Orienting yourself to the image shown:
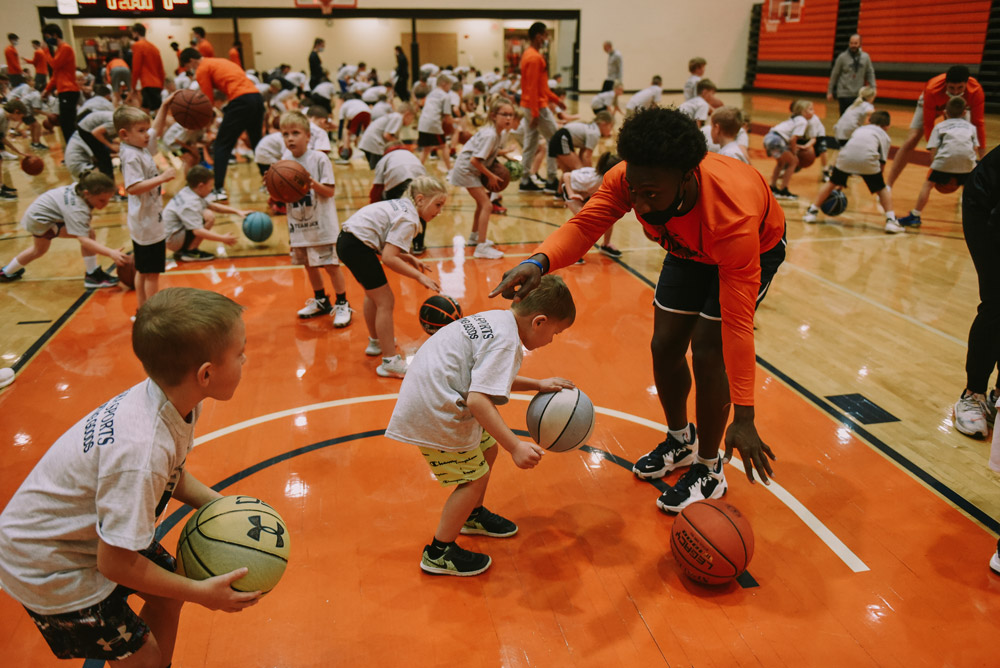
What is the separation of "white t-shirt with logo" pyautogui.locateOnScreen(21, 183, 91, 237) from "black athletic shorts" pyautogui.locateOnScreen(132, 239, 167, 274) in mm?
1104

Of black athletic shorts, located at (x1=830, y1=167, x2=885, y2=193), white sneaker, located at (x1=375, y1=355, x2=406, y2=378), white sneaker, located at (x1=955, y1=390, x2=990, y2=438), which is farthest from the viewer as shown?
black athletic shorts, located at (x1=830, y1=167, x2=885, y2=193)

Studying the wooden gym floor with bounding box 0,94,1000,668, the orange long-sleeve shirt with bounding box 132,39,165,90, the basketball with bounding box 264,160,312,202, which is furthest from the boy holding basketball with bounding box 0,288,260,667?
the orange long-sleeve shirt with bounding box 132,39,165,90

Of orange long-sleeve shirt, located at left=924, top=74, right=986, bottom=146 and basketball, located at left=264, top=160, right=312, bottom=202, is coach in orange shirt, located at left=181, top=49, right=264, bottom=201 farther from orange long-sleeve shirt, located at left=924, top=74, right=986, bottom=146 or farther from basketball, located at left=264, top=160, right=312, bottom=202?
orange long-sleeve shirt, located at left=924, top=74, right=986, bottom=146

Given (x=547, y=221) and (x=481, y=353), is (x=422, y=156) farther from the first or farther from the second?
(x=481, y=353)

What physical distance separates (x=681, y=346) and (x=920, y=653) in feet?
5.17

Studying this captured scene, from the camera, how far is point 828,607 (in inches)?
111

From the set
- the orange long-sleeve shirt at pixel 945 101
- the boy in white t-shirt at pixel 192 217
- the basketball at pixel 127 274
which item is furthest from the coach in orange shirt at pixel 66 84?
the orange long-sleeve shirt at pixel 945 101

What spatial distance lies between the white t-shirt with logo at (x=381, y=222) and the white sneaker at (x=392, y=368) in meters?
0.77

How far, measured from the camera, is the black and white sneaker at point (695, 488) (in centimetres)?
340

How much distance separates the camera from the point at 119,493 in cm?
163

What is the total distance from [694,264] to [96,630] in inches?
107

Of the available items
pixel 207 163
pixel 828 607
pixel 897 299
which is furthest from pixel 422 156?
pixel 828 607

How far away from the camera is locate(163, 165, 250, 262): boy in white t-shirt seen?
22.6 ft

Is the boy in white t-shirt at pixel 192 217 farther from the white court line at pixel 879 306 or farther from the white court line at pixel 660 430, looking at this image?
the white court line at pixel 879 306
